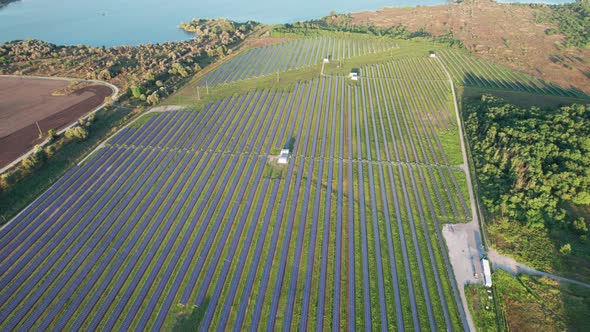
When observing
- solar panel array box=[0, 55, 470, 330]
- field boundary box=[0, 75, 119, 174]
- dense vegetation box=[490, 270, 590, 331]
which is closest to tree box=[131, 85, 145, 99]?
field boundary box=[0, 75, 119, 174]

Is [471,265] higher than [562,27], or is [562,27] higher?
[562,27]

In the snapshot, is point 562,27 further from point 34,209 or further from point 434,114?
point 34,209

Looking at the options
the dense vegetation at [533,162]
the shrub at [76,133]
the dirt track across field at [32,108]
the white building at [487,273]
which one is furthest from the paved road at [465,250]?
the dirt track across field at [32,108]

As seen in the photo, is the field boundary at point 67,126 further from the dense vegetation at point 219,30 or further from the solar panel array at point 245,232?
the dense vegetation at point 219,30

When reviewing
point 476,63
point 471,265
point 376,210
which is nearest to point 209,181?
point 376,210

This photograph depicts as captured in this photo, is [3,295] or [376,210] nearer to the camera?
[3,295]

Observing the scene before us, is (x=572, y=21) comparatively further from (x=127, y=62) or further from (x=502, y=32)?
(x=127, y=62)
